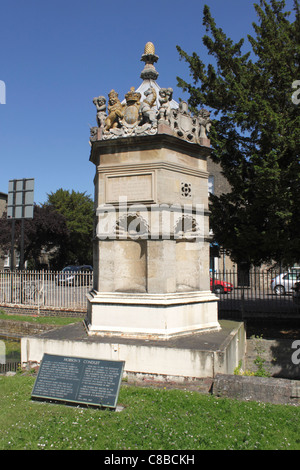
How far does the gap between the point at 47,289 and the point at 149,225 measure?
397 inches

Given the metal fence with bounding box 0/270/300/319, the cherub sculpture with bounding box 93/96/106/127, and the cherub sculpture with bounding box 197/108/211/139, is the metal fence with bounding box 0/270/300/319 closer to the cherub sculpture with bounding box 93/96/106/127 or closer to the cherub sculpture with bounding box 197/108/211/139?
the cherub sculpture with bounding box 197/108/211/139

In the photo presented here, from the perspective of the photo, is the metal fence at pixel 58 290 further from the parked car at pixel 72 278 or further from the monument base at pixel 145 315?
the monument base at pixel 145 315

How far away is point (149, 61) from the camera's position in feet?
33.0

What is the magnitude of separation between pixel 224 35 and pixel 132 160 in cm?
680

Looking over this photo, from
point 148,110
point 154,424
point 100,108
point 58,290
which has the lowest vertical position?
point 154,424

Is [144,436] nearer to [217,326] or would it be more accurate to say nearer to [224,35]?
[217,326]

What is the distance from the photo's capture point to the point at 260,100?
10.4 m

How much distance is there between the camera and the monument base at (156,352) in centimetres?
628

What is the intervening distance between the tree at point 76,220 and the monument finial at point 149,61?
1357 inches

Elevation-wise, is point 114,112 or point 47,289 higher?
point 114,112

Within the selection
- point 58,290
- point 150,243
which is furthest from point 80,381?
point 58,290

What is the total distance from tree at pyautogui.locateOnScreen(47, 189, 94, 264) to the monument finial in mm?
34479

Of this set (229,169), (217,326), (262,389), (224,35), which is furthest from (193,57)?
(262,389)

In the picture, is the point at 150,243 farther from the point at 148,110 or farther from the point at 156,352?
the point at 148,110
